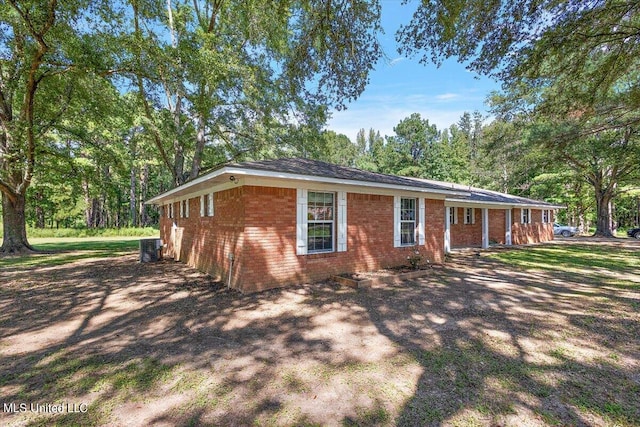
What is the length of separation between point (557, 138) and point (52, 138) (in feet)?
74.2

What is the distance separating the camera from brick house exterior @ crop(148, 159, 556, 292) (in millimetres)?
6078

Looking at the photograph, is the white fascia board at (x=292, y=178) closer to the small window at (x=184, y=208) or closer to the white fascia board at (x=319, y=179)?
the white fascia board at (x=319, y=179)

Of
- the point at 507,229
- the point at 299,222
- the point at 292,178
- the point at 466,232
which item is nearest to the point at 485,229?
the point at 466,232

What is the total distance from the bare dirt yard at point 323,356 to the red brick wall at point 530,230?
11257mm

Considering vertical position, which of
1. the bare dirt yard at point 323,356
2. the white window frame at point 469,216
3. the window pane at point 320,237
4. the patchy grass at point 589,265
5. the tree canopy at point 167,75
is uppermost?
the tree canopy at point 167,75

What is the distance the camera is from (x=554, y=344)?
12.1ft

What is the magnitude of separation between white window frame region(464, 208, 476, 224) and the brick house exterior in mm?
6415

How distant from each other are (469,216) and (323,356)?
14.7 metres

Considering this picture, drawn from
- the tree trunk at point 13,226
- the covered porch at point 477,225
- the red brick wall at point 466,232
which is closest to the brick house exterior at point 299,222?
the covered porch at point 477,225

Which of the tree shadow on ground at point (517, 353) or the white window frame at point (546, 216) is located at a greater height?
the white window frame at point (546, 216)

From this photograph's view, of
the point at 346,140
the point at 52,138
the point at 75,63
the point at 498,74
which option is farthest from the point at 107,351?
the point at 346,140

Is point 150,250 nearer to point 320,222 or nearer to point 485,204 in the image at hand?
point 320,222

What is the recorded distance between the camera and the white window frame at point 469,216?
50.4ft

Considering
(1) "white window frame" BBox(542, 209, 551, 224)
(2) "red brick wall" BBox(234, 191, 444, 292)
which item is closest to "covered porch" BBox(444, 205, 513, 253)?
(1) "white window frame" BBox(542, 209, 551, 224)
